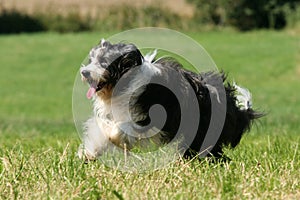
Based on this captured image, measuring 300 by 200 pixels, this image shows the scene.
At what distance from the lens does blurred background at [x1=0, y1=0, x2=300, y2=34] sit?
1391 inches

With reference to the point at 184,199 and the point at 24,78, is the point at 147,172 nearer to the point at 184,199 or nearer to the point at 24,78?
the point at 184,199

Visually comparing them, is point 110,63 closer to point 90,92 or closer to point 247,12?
point 90,92

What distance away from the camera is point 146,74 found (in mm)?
5738

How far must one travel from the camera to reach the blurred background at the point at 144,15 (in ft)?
116

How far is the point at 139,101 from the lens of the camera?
5.79 m

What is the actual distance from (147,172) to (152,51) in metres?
1.42

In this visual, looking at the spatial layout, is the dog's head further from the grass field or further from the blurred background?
the blurred background

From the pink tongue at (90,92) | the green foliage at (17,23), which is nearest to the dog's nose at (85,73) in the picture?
the pink tongue at (90,92)

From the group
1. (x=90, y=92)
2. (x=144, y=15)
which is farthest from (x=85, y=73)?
(x=144, y=15)

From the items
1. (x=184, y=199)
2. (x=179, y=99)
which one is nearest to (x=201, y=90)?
(x=179, y=99)

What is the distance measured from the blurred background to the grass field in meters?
1.34

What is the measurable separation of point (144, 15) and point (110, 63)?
101 ft

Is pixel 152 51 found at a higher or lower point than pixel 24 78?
higher

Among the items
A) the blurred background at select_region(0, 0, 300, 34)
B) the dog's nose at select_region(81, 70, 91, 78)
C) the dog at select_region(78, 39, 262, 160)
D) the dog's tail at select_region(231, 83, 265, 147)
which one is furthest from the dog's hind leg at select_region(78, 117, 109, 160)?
the blurred background at select_region(0, 0, 300, 34)
